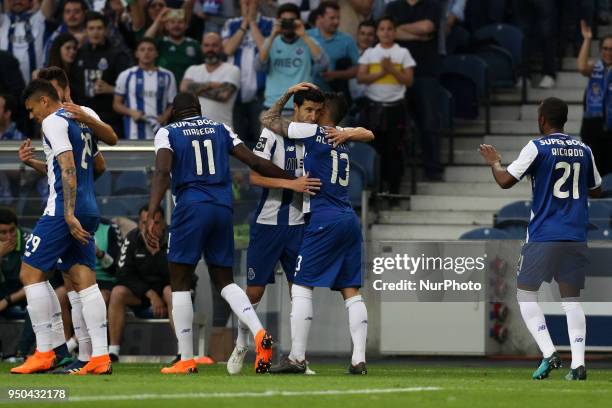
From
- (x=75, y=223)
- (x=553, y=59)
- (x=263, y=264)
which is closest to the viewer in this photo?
(x=75, y=223)

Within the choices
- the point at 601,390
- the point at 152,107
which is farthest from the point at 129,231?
the point at 601,390

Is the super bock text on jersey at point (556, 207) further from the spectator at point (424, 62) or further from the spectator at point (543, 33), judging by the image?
the spectator at point (543, 33)

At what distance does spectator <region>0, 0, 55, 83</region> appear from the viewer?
18500mm

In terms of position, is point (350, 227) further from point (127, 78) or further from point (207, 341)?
point (127, 78)

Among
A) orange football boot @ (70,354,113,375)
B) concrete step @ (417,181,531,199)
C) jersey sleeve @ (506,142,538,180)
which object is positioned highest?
jersey sleeve @ (506,142,538,180)

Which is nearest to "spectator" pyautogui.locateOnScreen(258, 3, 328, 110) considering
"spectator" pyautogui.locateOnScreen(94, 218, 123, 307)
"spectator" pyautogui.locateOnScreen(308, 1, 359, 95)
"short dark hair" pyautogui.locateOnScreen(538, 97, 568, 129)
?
"spectator" pyautogui.locateOnScreen(308, 1, 359, 95)

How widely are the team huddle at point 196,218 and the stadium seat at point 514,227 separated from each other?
4045 mm

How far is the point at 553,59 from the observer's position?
19609 mm

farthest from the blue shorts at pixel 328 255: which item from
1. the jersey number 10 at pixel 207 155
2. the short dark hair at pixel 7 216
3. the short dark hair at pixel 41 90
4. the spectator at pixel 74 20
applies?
the spectator at pixel 74 20

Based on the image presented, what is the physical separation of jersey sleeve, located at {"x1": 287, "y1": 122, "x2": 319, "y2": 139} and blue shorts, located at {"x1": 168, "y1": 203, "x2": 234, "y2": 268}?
2.47 feet

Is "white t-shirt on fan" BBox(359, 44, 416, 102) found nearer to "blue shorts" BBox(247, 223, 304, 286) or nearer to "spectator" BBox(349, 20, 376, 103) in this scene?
"spectator" BBox(349, 20, 376, 103)

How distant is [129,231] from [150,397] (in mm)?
6251

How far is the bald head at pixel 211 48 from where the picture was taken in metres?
17.3

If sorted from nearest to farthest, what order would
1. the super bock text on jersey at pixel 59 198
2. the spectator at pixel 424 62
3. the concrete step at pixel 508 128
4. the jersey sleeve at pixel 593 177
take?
the super bock text on jersey at pixel 59 198 → the jersey sleeve at pixel 593 177 → the spectator at pixel 424 62 → the concrete step at pixel 508 128
